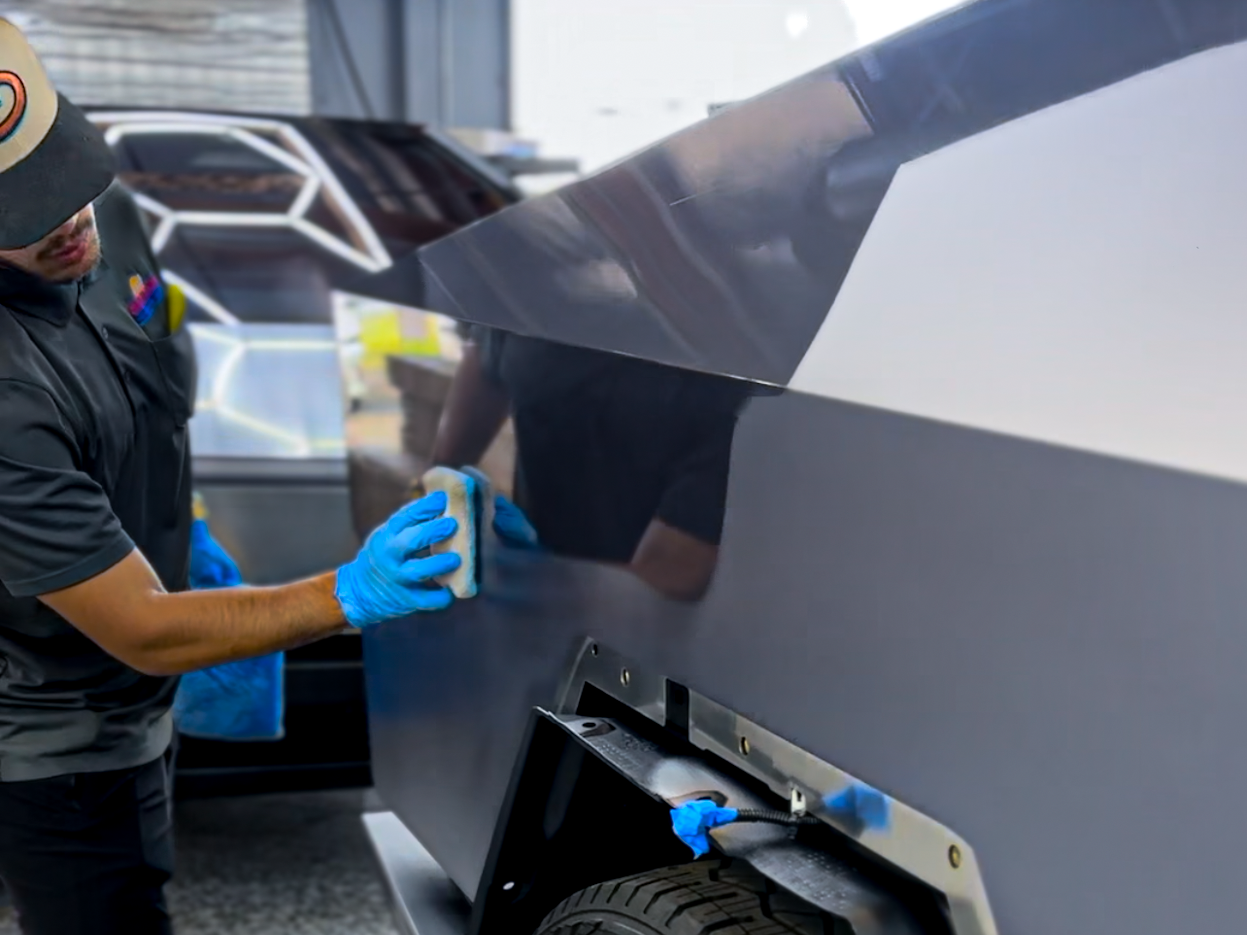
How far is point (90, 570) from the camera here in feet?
4.79

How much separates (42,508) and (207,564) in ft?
2.82

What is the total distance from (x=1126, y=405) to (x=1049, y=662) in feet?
0.51

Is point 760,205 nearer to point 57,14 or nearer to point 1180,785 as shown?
point 1180,785

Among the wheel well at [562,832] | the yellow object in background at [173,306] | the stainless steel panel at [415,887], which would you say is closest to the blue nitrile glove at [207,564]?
the yellow object in background at [173,306]

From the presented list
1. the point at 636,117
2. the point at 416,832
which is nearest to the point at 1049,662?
the point at 416,832

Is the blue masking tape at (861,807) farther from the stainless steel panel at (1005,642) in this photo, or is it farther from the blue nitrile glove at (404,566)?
the blue nitrile glove at (404,566)

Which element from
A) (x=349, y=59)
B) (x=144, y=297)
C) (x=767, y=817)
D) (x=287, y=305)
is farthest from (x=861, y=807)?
(x=349, y=59)

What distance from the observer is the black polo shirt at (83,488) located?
56.9 inches

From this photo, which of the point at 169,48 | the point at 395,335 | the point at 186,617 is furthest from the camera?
the point at 169,48

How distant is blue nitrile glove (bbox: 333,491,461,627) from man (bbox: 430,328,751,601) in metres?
0.09

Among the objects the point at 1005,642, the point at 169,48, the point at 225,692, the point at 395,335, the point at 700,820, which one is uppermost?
the point at 169,48

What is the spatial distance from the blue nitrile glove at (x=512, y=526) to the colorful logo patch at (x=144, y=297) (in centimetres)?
83

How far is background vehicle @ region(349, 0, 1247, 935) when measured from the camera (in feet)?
2.07

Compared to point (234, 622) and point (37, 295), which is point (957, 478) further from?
point (37, 295)
